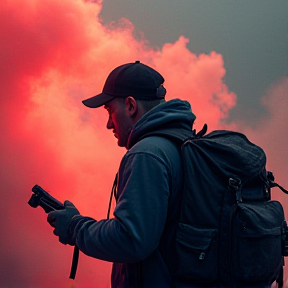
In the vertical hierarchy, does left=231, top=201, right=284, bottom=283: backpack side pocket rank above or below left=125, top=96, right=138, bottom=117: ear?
below

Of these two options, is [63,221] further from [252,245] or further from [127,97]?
[252,245]

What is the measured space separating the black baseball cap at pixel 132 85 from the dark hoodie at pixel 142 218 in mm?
244

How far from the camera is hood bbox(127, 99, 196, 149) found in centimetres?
234

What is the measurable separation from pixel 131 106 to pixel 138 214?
2.32ft

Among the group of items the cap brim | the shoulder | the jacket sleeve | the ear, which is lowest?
the jacket sleeve

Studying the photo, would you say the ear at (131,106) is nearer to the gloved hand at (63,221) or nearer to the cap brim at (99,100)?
the cap brim at (99,100)

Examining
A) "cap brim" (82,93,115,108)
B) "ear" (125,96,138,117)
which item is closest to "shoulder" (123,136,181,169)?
"ear" (125,96,138,117)

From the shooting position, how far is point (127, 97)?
257cm

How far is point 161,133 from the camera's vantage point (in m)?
2.31

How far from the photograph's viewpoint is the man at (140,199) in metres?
2.09

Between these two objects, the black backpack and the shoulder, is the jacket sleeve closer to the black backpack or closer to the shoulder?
the shoulder

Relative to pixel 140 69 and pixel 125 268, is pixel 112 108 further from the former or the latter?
pixel 125 268

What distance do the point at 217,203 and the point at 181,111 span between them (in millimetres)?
543

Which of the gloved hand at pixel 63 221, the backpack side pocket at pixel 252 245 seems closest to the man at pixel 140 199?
the gloved hand at pixel 63 221
